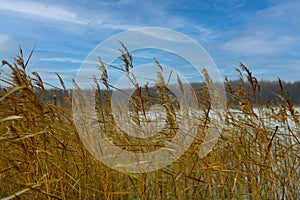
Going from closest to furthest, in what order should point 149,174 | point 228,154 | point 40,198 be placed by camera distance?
point 40,198 → point 149,174 → point 228,154

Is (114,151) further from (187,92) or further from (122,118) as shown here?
(187,92)

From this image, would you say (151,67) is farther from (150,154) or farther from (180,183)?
(180,183)

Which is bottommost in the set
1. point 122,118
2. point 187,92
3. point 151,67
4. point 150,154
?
point 150,154

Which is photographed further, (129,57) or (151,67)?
(151,67)

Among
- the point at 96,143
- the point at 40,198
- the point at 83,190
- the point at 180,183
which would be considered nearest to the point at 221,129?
the point at 180,183

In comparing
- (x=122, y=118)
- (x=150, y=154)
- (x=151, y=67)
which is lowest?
(x=150, y=154)

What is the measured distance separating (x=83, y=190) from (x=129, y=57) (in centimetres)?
100

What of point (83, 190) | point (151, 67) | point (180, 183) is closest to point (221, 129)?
point (180, 183)

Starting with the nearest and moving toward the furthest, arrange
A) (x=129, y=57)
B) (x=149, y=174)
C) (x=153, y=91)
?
(x=129, y=57) → (x=149, y=174) → (x=153, y=91)

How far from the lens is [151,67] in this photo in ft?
8.43

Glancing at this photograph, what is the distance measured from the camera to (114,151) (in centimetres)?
236

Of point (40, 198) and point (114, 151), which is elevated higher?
point (114, 151)

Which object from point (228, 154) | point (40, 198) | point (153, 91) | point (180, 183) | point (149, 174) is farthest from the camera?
point (228, 154)

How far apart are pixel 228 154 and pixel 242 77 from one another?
818mm
